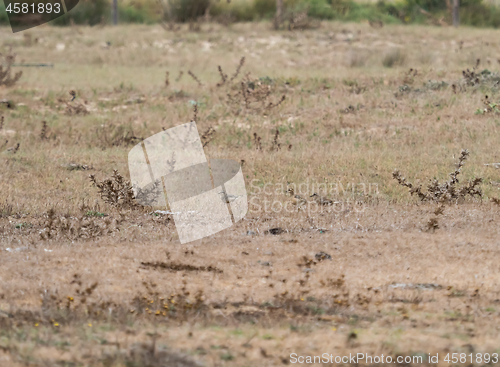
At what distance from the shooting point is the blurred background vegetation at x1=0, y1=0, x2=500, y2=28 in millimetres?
25266

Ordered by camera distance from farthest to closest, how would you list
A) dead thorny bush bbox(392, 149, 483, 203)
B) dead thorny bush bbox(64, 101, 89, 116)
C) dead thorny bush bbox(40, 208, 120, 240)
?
dead thorny bush bbox(64, 101, 89, 116), dead thorny bush bbox(392, 149, 483, 203), dead thorny bush bbox(40, 208, 120, 240)

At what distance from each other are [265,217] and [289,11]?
18561 mm

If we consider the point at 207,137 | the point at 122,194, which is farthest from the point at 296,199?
the point at 207,137

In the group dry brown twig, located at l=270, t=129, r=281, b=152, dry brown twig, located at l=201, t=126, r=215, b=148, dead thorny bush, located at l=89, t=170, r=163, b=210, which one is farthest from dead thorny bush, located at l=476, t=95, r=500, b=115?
dead thorny bush, located at l=89, t=170, r=163, b=210

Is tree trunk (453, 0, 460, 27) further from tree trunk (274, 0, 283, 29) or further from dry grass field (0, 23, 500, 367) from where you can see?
tree trunk (274, 0, 283, 29)

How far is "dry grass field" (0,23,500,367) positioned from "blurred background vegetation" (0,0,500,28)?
22.3 ft

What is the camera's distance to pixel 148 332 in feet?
13.1

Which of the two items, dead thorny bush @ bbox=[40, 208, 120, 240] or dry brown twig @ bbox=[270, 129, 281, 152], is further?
dry brown twig @ bbox=[270, 129, 281, 152]

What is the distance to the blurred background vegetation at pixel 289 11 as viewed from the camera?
25266 mm

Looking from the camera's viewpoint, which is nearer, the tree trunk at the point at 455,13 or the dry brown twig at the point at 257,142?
the dry brown twig at the point at 257,142

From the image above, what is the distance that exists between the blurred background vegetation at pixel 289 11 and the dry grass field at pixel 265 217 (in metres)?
6.79

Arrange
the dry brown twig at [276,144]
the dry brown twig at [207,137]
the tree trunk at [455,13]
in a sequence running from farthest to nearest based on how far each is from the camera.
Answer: the tree trunk at [455,13]
the dry brown twig at [207,137]
the dry brown twig at [276,144]

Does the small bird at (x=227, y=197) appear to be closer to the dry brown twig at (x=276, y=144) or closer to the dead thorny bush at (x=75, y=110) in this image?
the dry brown twig at (x=276, y=144)

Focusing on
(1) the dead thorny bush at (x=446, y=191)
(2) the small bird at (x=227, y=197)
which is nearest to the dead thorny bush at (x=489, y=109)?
(1) the dead thorny bush at (x=446, y=191)
